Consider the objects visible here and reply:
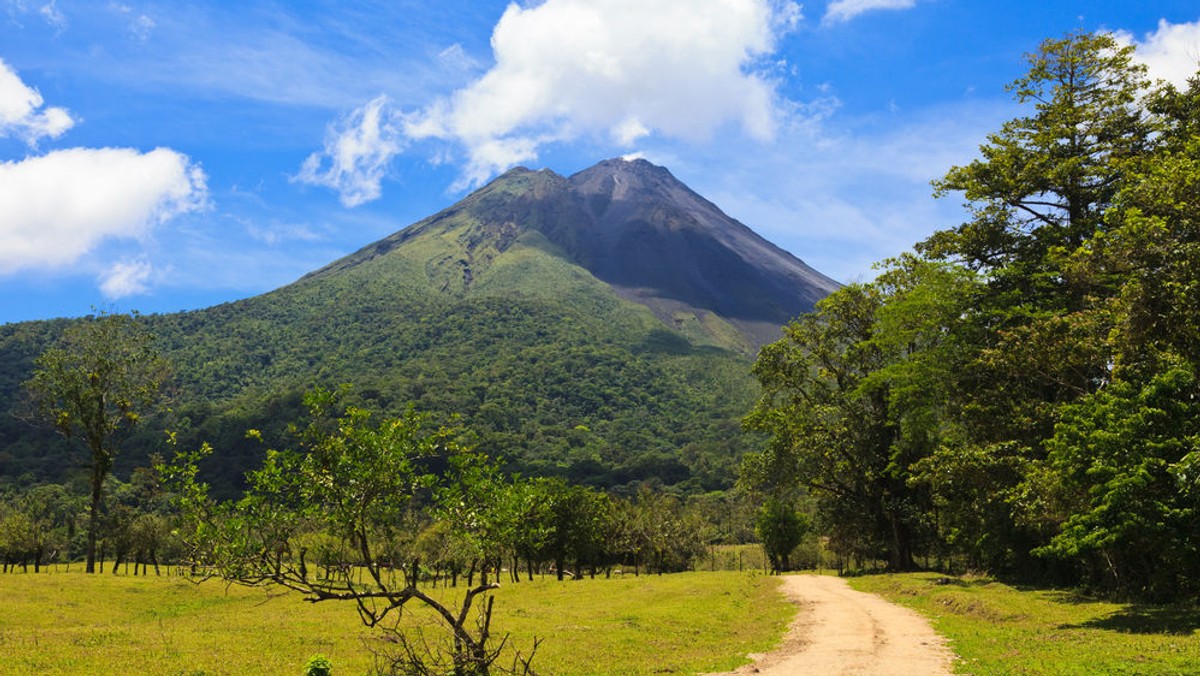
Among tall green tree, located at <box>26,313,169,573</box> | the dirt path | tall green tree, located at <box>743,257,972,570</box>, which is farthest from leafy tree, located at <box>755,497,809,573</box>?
tall green tree, located at <box>26,313,169,573</box>

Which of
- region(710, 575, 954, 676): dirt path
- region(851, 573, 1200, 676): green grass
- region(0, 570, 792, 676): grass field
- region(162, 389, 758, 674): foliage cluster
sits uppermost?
region(162, 389, 758, 674): foliage cluster

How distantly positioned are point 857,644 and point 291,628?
2060cm

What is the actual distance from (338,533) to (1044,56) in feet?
137

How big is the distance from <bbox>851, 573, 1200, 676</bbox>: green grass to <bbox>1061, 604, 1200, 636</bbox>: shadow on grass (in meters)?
0.02

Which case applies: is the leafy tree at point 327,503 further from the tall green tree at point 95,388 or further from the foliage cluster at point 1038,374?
the tall green tree at point 95,388

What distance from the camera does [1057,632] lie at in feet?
69.4

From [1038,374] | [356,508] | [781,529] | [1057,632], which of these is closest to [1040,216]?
[1038,374]

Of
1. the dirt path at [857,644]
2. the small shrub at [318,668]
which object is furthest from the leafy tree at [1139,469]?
the small shrub at [318,668]

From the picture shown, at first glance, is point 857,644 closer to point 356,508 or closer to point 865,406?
point 356,508

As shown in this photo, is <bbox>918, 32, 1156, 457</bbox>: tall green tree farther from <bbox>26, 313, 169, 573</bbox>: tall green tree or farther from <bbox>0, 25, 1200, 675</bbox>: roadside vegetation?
<bbox>26, 313, 169, 573</bbox>: tall green tree

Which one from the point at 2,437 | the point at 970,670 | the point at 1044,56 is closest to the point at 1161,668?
the point at 970,670

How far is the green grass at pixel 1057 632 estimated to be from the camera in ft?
52.1

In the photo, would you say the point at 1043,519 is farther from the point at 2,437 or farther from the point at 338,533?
the point at 2,437

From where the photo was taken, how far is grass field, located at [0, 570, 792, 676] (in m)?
19.5
